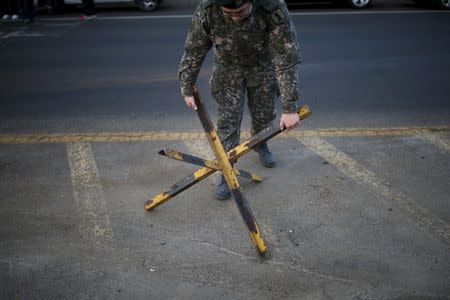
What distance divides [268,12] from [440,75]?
4.68 meters

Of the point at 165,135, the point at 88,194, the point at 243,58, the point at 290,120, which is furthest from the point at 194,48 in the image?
the point at 165,135

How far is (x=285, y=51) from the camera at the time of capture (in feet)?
11.5

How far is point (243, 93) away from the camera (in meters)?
4.21

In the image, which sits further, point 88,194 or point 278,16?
point 88,194

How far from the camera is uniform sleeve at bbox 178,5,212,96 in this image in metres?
3.63

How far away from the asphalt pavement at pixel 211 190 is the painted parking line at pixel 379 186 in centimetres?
2

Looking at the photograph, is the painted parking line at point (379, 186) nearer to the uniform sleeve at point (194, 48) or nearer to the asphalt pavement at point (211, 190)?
the asphalt pavement at point (211, 190)

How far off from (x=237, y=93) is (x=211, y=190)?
892 mm

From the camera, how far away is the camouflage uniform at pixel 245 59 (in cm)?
351

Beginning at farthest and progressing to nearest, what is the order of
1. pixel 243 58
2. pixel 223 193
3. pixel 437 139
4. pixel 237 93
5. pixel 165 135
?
pixel 165 135 → pixel 437 139 → pixel 223 193 → pixel 237 93 → pixel 243 58

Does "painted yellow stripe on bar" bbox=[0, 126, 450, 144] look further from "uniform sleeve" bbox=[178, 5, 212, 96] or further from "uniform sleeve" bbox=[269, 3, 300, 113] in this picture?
"uniform sleeve" bbox=[269, 3, 300, 113]

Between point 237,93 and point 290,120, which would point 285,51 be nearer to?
point 290,120

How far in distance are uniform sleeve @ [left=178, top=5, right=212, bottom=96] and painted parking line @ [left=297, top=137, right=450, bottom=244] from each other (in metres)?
1.75

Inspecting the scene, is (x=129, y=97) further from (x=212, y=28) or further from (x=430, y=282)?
(x=430, y=282)
